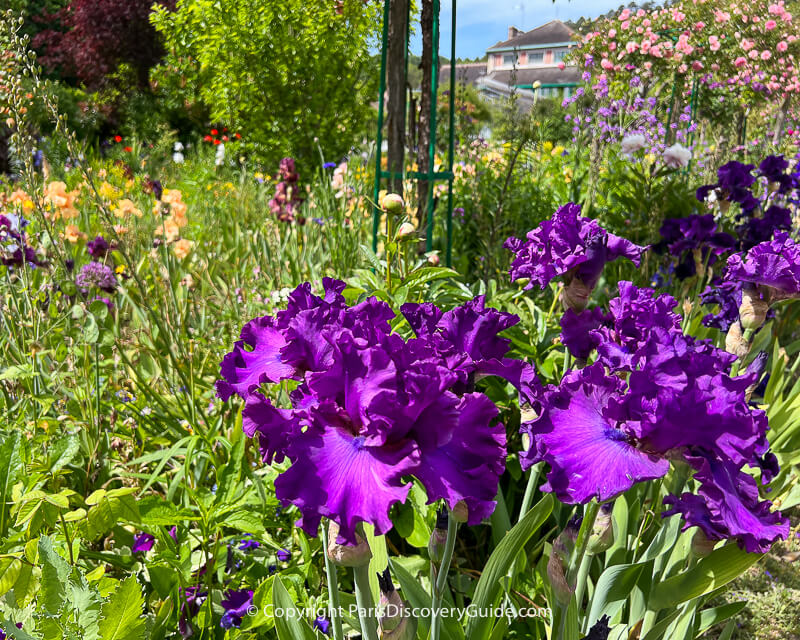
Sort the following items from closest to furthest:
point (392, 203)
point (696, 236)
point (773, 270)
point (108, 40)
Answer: point (773, 270), point (392, 203), point (696, 236), point (108, 40)

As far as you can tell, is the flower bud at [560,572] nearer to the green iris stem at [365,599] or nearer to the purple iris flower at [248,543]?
the green iris stem at [365,599]

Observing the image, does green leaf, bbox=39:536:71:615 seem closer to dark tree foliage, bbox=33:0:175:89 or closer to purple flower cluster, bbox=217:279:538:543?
purple flower cluster, bbox=217:279:538:543

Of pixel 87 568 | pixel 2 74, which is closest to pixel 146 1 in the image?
pixel 2 74

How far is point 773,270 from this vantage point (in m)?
1.43

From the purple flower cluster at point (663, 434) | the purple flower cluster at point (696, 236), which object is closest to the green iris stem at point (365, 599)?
the purple flower cluster at point (663, 434)

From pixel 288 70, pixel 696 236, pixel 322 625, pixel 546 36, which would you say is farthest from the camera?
pixel 546 36

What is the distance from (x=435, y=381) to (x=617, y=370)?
1.23ft

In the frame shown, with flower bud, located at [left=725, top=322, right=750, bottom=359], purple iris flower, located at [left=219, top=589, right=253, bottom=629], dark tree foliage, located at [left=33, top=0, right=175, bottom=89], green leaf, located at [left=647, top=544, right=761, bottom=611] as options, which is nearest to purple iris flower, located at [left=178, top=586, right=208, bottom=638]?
purple iris flower, located at [left=219, top=589, right=253, bottom=629]

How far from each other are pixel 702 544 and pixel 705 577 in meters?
0.06

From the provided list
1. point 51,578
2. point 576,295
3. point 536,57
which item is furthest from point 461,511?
point 536,57

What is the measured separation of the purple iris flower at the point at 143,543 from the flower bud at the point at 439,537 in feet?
2.70

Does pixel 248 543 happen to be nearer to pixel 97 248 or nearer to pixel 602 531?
pixel 602 531

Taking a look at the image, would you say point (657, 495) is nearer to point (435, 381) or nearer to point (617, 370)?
point (617, 370)

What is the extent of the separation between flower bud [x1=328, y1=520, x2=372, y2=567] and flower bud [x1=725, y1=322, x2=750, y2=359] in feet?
4.06
